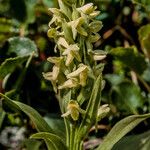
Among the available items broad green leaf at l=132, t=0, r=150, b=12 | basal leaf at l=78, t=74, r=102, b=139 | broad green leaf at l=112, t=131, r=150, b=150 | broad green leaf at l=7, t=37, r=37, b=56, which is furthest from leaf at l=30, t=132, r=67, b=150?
broad green leaf at l=132, t=0, r=150, b=12

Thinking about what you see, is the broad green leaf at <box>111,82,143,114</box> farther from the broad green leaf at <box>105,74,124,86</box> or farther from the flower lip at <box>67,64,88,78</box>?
the flower lip at <box>67,64,88,78</box>

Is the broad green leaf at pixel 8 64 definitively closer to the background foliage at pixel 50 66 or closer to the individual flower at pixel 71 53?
the background foliage at pixel 50 66

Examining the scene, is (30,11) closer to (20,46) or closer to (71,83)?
(20,46)

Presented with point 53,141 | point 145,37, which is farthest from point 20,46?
point 53,141

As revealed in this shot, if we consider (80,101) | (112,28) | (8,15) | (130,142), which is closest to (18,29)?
(8,15)

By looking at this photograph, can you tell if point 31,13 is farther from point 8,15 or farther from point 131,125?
point 131,125
